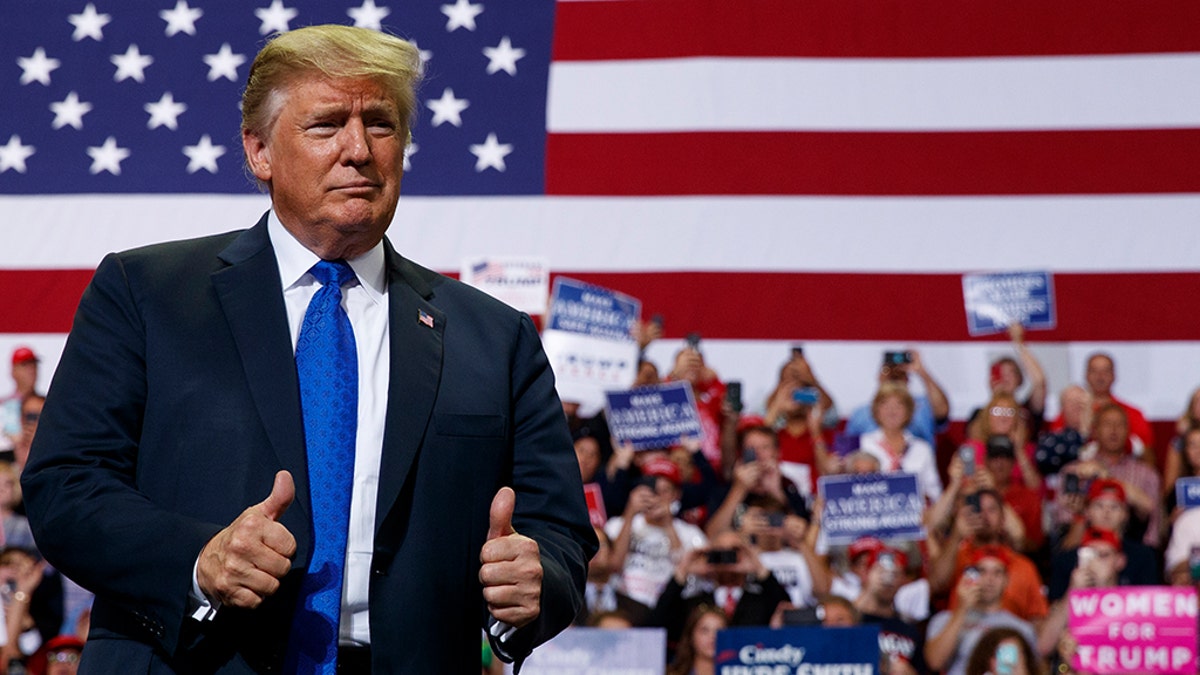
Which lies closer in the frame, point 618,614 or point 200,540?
point 200,540

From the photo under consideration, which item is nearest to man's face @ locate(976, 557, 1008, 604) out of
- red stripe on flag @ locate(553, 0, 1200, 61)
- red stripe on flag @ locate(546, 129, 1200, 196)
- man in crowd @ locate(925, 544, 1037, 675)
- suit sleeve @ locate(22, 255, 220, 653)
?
man in crowd @ locate(925, 544, 1037, 675)

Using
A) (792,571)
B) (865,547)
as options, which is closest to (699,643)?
(792,571)

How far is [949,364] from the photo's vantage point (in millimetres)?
9109

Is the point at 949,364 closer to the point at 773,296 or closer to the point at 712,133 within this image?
the point at 773,296

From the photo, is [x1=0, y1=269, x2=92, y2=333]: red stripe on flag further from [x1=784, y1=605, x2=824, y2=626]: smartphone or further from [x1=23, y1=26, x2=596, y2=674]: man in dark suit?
[x1=23, y1=26, x2=596, y2=674]: man in dark suit

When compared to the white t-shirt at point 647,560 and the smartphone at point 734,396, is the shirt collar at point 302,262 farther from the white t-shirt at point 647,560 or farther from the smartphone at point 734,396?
the smartphone at point 734,396

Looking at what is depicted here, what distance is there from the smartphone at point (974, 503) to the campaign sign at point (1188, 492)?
2.97 ft

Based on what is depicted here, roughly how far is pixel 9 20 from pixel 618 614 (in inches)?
241

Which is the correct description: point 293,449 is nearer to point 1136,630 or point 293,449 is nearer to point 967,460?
point 1136,630

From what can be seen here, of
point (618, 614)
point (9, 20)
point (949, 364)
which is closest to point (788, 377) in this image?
point (949, 364)

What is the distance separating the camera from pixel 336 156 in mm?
1775

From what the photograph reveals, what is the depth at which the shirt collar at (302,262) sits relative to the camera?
1836mm

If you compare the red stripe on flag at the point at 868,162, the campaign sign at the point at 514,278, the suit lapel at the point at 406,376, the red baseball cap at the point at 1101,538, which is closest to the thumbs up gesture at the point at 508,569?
the suit lapel at the point at 406,376

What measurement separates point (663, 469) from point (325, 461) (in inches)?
195
